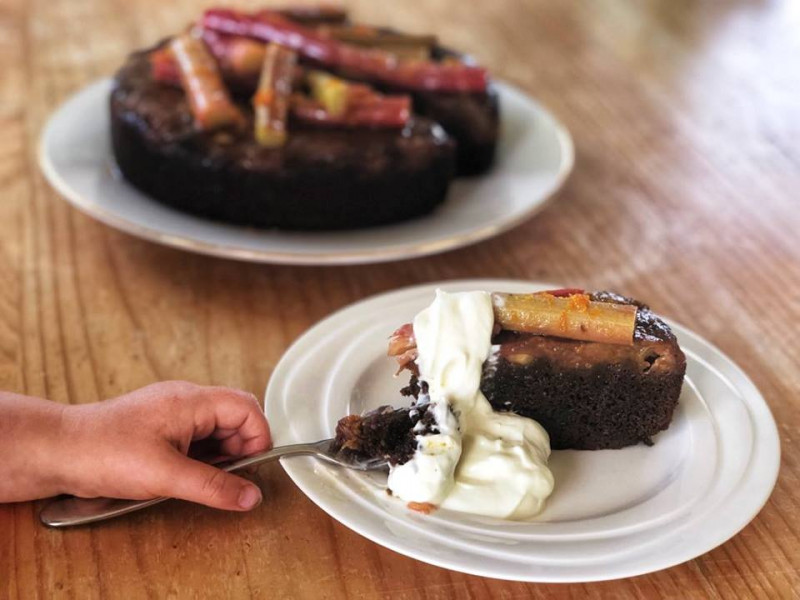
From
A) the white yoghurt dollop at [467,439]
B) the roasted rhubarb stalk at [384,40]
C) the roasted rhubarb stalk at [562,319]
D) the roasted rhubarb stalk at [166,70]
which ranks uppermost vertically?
the roasted rhubarb stalk at [562,319]

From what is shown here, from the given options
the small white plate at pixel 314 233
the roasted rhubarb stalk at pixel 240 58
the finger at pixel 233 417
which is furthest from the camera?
the roasted rhubarb stalk at pixel 240 58

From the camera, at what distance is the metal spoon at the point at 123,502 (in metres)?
0.98

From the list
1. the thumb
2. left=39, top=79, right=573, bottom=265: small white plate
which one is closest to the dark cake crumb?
the thumb

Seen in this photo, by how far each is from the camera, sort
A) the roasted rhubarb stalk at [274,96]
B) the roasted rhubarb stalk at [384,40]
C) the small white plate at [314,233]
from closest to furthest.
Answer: the small white plate at [314,233], the roasted rhubarb stalk at [274,96], the roasted rhubarb stalk at [384,40]

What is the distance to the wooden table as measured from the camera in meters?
0.96

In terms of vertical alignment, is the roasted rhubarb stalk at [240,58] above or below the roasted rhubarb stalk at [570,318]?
below

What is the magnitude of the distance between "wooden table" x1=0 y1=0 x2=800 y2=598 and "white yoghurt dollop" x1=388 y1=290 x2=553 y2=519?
8 centimetres

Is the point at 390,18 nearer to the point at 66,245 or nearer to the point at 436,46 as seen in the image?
the point at 436,46

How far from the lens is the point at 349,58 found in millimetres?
1789

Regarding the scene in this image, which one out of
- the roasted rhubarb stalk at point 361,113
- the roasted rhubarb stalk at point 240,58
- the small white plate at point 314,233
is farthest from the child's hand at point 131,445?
the roasted rhubarb stalk at point 240,58

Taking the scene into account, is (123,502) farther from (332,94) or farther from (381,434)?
(332,94)

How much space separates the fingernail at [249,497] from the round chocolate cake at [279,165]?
67 centimetres

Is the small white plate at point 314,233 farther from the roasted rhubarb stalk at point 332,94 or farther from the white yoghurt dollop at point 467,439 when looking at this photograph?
the white yoghurt dollop at point 467,439

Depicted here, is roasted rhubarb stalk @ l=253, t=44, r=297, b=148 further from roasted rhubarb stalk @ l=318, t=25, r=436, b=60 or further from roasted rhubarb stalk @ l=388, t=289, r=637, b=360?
roasted rhubarb stalk @ l=388, t=289, r=637, b=360
